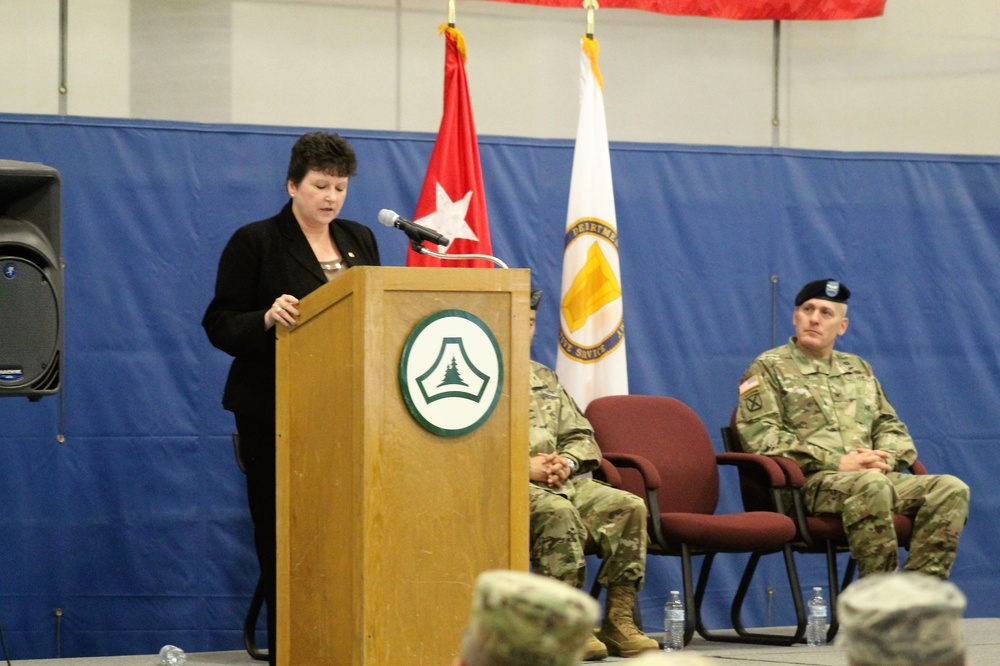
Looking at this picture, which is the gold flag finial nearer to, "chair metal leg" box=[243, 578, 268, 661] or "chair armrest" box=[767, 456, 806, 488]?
"chair armrest" box=[767, 456, 806, 488]

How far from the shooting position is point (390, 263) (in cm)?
523

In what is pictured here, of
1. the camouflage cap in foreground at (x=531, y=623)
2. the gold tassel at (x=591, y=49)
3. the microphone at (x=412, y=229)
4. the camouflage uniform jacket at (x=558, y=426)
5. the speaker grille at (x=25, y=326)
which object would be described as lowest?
the camouflage uniform jacket at (x=558, y=426)

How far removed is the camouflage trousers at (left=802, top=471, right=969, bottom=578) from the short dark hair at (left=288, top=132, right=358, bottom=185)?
2.34 m

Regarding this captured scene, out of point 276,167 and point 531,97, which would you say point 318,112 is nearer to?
point 276,167

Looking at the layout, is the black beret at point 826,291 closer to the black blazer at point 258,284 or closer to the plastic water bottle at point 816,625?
the plastic water bottle at point 816,625

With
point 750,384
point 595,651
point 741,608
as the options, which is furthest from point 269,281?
point 741,608

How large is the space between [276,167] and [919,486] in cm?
273

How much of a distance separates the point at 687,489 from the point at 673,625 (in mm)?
508

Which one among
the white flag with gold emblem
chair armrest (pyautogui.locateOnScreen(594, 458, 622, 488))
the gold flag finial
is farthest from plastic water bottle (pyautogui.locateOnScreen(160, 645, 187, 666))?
the gold flag finial

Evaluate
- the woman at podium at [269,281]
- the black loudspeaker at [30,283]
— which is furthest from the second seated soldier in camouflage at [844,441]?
the black loudspeaker at [30,283]

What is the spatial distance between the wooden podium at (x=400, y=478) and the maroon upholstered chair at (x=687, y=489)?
1851 millimetres

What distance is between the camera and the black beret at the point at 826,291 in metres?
5.33

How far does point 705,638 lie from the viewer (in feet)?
16.8

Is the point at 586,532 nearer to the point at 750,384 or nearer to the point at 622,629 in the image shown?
the point at 622,629
